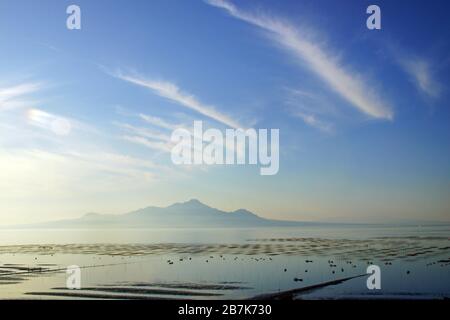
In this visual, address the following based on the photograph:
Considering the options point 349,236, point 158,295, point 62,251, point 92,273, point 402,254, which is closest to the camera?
point 158,295

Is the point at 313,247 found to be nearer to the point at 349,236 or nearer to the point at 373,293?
the point at 349,236

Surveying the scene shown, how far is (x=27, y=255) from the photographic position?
16891 millimetres

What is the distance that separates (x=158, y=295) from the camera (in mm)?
11344
